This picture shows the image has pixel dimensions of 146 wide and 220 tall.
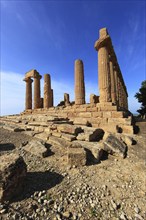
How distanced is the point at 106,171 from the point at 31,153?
3257 millimetres

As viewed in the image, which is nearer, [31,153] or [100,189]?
[100,189]

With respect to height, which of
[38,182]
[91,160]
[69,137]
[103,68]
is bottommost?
[38,182]

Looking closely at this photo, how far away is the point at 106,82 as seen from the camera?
12.3 m

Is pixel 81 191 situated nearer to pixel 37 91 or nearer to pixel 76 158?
pixel 76 158

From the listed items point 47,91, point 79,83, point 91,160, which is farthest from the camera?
point 47,91

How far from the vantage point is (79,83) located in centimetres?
1514

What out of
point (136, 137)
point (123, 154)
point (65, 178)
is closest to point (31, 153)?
point (65, 178)

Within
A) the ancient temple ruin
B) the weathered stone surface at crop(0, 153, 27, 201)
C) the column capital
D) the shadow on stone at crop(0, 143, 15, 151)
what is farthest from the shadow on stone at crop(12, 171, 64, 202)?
the column capital

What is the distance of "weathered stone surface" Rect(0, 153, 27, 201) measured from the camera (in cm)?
346

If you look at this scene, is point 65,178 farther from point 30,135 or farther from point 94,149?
point 30,135

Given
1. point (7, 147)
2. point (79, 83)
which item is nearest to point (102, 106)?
point (79, 83)

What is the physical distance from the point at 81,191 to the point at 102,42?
12.2 meters

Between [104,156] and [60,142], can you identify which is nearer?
[104,156]

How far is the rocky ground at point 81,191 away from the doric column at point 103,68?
685cm
